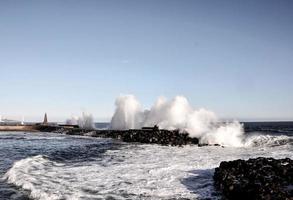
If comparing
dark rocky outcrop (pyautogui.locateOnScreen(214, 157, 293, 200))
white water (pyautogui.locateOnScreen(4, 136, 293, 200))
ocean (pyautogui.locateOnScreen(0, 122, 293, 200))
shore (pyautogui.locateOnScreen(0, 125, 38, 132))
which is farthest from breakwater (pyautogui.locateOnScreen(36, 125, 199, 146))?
dark rocky outcrop (pyautogui.locateOnScreen(214, 157, 293, 200))

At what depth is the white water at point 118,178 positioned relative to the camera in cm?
1285

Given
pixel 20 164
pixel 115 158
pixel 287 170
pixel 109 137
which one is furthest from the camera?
pixel 109 137

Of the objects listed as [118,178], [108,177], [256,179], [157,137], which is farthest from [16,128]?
[256,179]

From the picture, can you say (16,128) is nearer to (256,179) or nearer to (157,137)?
(157,137)

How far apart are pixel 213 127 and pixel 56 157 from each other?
1784 centimetres

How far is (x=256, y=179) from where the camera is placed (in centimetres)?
1266

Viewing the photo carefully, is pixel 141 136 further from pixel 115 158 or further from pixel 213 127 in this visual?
pixel 115 158

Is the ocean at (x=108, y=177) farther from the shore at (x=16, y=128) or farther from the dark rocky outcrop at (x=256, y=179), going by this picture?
the shore at (x=16, y=128)

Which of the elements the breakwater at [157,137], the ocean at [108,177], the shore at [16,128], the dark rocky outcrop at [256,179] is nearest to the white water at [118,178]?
the ocean at [108,177]

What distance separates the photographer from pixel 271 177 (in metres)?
12.9

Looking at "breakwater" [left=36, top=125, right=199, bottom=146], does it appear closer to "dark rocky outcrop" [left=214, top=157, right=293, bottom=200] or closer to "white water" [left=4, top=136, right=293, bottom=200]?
"white water" [left=4, top=136, right=293, bottom=200]

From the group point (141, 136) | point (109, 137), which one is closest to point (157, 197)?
point (141, 136)

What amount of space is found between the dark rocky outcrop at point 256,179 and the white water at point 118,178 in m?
0.72

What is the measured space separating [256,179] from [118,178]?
18.1ft
